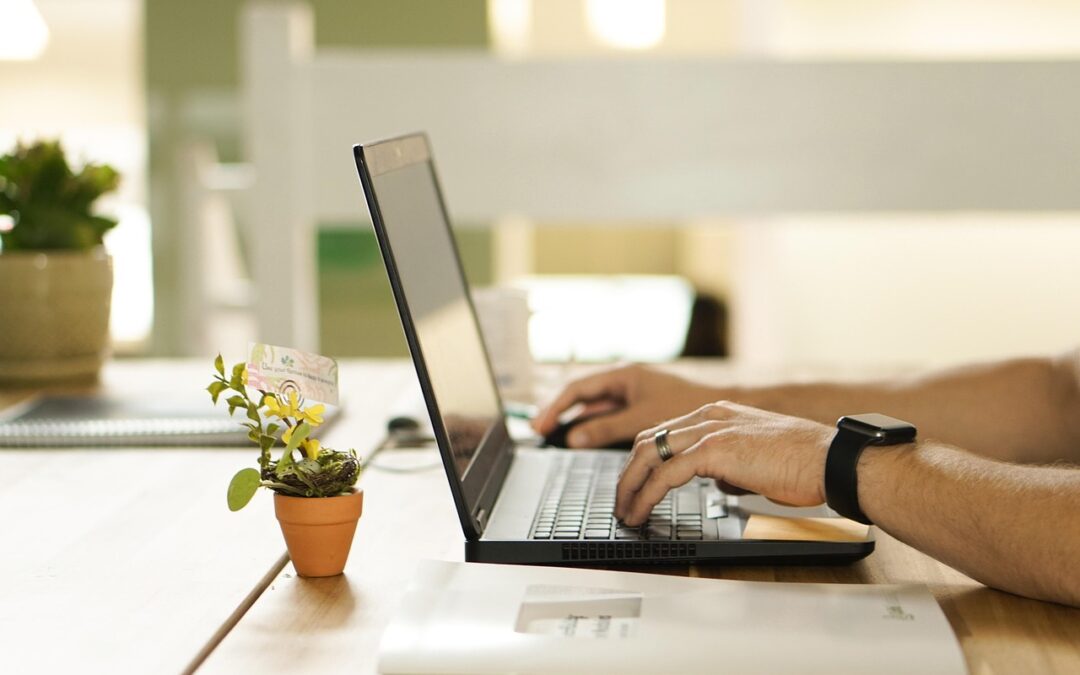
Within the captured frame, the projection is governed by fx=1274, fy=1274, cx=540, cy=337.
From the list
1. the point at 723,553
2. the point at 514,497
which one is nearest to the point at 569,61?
the point at 514,497

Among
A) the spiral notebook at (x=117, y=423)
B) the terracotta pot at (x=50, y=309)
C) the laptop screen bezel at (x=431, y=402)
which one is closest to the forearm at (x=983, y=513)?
the laptop screen bezel at (x=431, y=402)

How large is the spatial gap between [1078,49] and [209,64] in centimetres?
308

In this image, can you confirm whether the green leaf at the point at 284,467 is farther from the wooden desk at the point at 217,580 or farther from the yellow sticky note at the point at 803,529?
the yellow sticky note at the point at 803,529

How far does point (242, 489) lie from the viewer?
872 mm

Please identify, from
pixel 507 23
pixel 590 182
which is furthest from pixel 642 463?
pixel 507 23

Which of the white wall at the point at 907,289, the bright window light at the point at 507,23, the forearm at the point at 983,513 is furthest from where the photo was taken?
the bright window light at the point at 507,23

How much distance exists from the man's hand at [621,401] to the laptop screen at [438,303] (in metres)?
0.08

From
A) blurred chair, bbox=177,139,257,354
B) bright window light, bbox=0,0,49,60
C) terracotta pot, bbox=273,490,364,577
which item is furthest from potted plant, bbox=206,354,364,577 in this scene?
blurred chair, bbox=177,139,257,354

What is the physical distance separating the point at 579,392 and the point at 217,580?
1.78 ft

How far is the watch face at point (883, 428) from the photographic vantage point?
0.92 m

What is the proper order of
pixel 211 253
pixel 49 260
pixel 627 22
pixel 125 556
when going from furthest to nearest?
pixel 627 22, pixel 211 253, pixel 49 260, pixel 125 556

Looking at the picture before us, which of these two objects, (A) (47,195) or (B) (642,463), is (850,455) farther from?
(A) (47,195)

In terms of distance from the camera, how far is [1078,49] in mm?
3293

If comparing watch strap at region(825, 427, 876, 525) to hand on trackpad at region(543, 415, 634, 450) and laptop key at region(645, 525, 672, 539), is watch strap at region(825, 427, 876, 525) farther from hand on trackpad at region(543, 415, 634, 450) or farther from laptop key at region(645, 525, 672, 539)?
hand on trackpad at region(543, 415, 634, 450)
